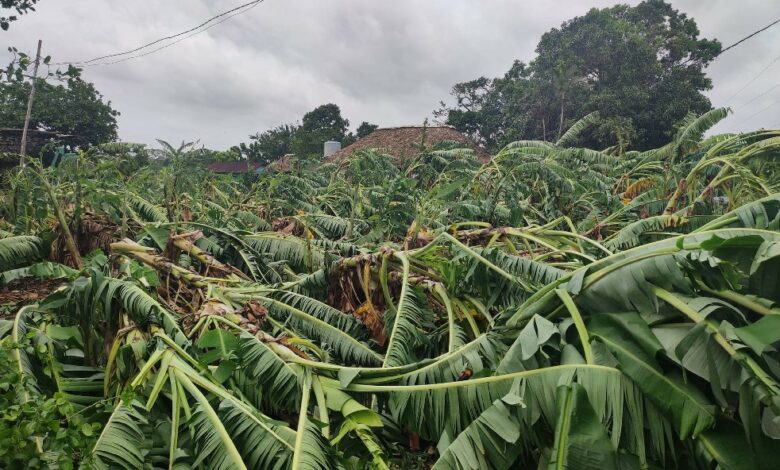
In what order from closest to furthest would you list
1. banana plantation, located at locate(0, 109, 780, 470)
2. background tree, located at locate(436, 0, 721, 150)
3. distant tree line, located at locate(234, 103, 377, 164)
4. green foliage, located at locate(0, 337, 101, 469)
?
1. green foliage, located at locate(0, 337, 101, 469)
2. banana plantation, located at locate(0, 109, 780, 470)
3. background tree, located at locate(436, 0, 721, 150)
4. distant tree line, located at locate(234, 103, 377, 164)

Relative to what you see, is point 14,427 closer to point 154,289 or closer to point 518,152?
point 154,289

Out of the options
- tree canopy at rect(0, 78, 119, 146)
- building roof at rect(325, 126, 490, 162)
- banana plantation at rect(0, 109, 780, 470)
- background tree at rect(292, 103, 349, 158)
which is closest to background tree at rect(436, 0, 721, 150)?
building roof at rect(325, 126, 490, 162)

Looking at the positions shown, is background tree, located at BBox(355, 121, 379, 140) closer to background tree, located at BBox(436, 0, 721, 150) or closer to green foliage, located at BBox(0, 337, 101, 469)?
background tree, located at BBox(436, 0, 721, 150)

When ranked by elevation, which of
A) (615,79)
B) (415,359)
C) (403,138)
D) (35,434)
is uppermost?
(615,79)

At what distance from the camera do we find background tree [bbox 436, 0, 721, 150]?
24.5 meters

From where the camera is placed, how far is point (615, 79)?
25922mm

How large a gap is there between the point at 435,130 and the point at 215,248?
54.5ft

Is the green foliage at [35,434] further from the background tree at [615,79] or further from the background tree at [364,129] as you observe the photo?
the background tree at [364,129]

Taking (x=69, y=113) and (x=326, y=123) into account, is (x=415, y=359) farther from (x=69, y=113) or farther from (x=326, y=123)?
(x=326, y=123)

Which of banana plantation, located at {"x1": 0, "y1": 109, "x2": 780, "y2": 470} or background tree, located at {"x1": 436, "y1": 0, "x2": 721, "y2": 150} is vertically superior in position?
background tree, located at {"x1": 436, "y1": 0, "x2": 721, "y2": 150}

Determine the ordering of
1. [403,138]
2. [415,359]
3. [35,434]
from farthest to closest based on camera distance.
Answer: [403,138]
[415,359]
[35,434]

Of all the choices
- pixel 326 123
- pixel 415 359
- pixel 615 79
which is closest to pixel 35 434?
pixel 415 359

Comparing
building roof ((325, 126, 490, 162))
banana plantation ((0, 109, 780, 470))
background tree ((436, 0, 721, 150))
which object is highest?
background tree ((436, 0, 721, 150))

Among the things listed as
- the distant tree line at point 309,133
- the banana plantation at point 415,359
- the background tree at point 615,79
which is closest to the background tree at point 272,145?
the distant tree line at point 309,133
